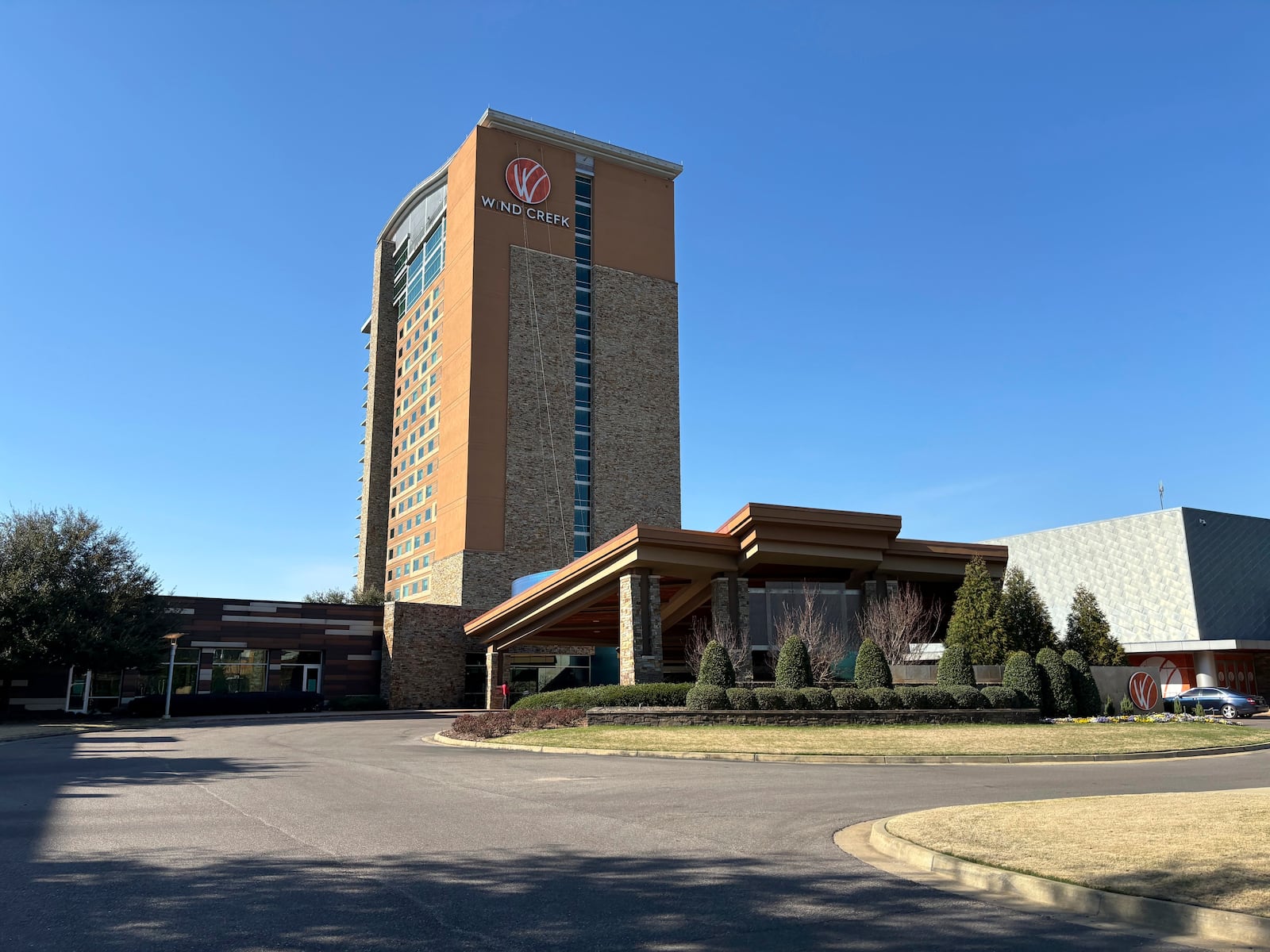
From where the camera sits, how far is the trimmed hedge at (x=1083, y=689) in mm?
30344

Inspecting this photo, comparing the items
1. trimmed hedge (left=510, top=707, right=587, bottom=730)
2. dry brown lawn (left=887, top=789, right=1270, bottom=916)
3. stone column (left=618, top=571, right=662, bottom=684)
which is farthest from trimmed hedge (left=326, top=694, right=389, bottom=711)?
dry brown lawn (left=887, top=789, right=1270, bottom=916)

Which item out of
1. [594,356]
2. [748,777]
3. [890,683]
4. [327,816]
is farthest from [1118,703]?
[594,356]

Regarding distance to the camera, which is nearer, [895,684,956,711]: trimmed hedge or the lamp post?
[895,684,956,711]: trimmed hedge

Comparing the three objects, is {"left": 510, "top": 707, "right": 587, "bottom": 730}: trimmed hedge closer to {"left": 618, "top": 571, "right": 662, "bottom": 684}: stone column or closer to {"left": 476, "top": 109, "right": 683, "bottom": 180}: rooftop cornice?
{"left": 618, "top": 571, "right": 662, "bottom": 684}: stone column

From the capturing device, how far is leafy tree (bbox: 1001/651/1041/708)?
29625mm

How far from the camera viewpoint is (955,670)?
2978 cm

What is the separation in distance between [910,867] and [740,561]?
2780 centimetres

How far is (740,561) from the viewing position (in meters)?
36.5

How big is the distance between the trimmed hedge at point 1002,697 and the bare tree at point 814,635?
201 inches

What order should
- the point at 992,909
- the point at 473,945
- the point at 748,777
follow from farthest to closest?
the point at 748,777
the point at 992,909
the point at 473,945

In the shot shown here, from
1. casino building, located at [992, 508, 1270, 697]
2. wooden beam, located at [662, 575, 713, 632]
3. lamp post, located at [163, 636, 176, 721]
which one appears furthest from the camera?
casino building, located at [992, 508, 1270, 697]

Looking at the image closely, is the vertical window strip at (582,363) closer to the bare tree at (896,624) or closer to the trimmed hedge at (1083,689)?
the bare tree at (896,624)

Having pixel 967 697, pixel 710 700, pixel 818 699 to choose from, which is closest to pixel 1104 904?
pixel 710 700

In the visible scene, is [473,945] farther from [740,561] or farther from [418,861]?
[740,561]
